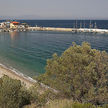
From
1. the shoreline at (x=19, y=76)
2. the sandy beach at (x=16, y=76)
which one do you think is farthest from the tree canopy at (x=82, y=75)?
the sandy beach at (x=16, y=76)

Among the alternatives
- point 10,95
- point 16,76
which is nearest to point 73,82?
point 10,95

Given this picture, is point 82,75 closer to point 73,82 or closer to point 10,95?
point 73,82

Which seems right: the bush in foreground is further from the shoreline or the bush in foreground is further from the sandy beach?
the sandy beach

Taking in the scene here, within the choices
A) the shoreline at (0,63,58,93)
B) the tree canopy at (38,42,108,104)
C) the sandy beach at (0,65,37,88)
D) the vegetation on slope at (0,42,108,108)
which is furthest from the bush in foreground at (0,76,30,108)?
the sandy beach at (0,65,37,88)

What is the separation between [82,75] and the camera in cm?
862

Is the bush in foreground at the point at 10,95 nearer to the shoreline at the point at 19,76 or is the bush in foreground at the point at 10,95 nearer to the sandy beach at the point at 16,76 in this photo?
the shoreline at the point at 19,76

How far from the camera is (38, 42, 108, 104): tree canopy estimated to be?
843 centimetres

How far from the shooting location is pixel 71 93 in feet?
29.3

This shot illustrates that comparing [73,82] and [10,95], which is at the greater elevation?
[73,82]

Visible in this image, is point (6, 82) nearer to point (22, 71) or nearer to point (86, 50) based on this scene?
point (86, 50)

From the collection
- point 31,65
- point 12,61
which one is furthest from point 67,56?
point 12,61

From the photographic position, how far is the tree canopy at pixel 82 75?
8.43 m

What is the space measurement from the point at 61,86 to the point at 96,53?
278 cm

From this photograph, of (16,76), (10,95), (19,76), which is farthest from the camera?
(16,76)
